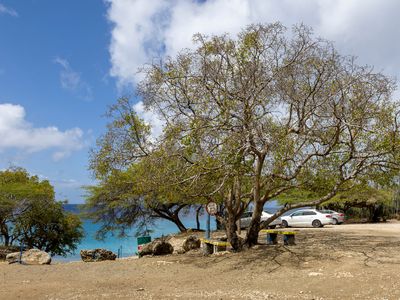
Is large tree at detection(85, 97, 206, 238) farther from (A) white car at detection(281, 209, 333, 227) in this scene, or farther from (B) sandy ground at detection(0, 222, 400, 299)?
(A) white car at detection(281, 209, 333, 227)

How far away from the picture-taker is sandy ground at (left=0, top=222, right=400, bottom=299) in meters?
9.33

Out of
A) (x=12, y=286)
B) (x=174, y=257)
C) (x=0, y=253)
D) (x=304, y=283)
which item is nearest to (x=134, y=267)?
(x=174, y=257)

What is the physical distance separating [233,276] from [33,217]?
20044 mm

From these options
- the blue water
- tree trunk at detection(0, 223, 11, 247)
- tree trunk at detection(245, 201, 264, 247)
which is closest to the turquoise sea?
the blue water

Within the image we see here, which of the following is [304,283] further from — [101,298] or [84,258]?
[84,258]

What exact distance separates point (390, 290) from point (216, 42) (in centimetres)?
889

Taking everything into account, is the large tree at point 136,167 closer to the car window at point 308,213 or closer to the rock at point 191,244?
the rock at point 191,244

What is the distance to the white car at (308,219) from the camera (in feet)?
100

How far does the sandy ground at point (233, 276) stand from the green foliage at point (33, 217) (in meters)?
12.2

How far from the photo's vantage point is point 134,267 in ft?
43.6

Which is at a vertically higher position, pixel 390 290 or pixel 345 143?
pixel 345 143

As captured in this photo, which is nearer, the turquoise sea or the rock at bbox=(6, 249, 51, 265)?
the rock at bbox=(6, 249, 51, 265)

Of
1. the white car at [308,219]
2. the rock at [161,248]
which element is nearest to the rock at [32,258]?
the rock at [161,248]

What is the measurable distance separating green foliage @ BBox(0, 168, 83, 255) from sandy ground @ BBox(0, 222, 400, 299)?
1217cm
